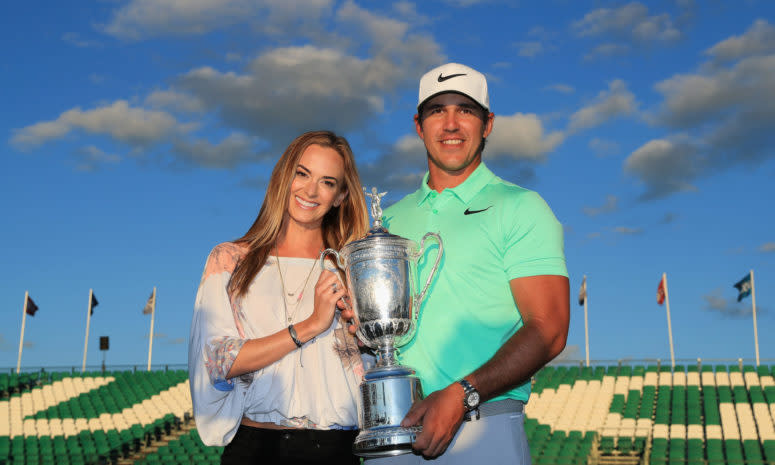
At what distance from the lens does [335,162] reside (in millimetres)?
3246

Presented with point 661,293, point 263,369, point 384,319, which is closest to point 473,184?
point 384,319

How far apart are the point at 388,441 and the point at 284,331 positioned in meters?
0.66

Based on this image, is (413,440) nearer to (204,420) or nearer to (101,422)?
(204,420)

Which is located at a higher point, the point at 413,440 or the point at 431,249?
the point at 431,249

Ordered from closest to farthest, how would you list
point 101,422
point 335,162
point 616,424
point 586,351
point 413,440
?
point 413,440
point 335,162
point 616,424
point 101,422
point 586,351

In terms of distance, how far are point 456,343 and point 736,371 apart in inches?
967

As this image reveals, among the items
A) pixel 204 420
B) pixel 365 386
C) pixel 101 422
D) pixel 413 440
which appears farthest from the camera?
pixel 101 422

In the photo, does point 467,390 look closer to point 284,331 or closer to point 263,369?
point 284,331

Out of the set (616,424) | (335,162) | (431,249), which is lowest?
(616,424)

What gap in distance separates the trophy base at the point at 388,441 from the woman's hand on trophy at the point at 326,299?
489 mm

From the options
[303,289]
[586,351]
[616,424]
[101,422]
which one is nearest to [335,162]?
[303,289]

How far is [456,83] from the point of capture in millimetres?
2816

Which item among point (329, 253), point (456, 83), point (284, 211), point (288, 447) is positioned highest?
point (456, 83)

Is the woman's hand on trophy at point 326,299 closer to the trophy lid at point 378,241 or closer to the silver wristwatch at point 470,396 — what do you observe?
the trophy lid at point 378,241
